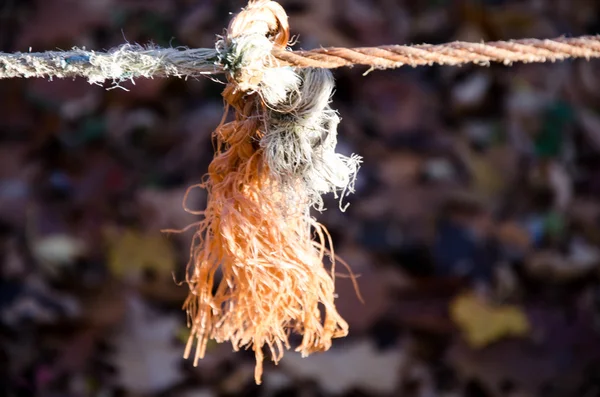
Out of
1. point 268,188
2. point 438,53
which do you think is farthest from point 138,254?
point 438,53

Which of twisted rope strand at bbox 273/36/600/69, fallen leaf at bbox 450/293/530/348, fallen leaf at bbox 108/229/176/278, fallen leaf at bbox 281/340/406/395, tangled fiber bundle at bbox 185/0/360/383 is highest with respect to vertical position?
fallen leaf at bbox 108/229/176/278

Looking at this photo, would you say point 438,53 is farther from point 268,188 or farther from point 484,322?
point 484,322

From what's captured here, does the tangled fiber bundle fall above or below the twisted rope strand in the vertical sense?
below

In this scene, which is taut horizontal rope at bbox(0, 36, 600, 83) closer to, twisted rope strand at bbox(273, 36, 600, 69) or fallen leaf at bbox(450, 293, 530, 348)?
twisted rope strand at bbox(273, 36, 600, 69)

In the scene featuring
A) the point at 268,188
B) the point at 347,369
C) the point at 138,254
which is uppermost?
the point at 138,254

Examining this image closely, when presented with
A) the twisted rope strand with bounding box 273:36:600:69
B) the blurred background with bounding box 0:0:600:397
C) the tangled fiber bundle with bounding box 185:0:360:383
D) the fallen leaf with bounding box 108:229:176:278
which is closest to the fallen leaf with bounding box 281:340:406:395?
the blurred background with bounding box 0:0:600:397

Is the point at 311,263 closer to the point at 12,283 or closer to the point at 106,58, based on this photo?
the point at 106,58

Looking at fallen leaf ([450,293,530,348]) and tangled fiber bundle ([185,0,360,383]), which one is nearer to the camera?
tangled fiber bundle ([185,0,360,383])

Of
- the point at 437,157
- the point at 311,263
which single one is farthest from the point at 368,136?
the point at 311,263
